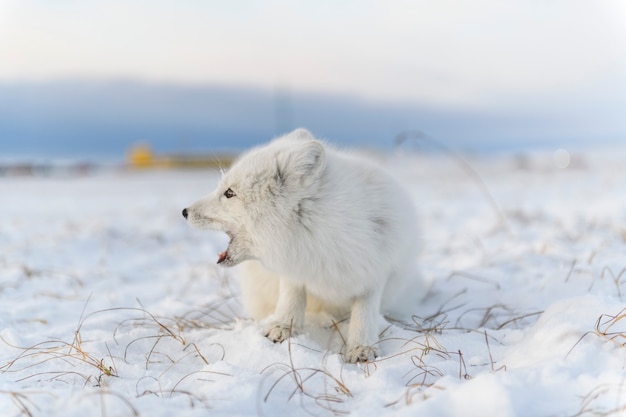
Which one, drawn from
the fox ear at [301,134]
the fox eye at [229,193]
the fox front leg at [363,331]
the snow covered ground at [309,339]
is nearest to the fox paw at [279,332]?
the snow covered ground at [309,339]

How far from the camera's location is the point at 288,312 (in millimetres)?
3031

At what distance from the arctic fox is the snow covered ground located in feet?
0.75

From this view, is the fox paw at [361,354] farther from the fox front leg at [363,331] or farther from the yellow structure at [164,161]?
the yellow structure at [164,161]

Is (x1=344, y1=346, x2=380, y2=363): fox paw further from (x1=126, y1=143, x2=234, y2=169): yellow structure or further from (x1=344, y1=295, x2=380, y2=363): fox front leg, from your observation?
(x1=126, y1=143, x2=234, y2=169): yellow structure

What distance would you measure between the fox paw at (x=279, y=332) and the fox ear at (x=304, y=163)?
881mm

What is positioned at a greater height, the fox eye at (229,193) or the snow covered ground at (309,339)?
the fox eye at (229,193)

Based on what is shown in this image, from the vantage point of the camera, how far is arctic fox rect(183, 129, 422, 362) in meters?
2.85

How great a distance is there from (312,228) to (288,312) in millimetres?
586

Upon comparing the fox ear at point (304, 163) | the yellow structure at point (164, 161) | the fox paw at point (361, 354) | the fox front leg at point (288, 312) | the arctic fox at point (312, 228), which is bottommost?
the yellow structure at point (164, 161)

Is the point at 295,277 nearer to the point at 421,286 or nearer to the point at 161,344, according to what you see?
the point at 161,344

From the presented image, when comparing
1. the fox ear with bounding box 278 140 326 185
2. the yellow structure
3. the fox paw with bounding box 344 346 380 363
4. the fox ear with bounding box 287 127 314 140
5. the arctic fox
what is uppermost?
the fox ear with bounding box 287 127 314 140

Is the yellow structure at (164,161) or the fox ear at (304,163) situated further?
the yellow structure at (164,161)

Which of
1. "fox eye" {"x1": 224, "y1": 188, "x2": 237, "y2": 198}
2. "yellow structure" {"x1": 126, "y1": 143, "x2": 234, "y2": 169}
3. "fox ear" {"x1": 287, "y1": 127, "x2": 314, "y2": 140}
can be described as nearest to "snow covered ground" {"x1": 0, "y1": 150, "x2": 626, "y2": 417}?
"fox ear" {"x1": 287, "y1": 127, "x2": 314, "y2": 140}

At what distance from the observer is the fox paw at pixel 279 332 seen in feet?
9.42
